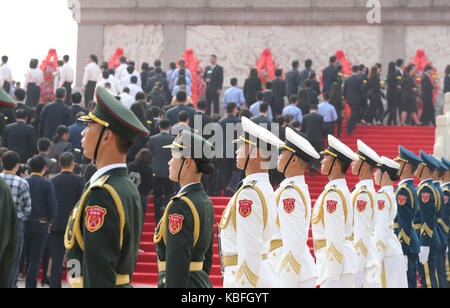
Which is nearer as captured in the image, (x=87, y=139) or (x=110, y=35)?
(x=87, y=139)

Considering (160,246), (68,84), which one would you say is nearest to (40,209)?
(160,246)

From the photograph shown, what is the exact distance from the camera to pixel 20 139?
12.8 metres

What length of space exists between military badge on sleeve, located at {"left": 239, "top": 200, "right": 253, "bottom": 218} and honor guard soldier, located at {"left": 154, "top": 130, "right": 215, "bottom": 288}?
524 mm

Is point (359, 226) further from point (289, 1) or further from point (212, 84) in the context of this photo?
point (289, 1)

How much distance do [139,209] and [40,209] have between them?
5.93m

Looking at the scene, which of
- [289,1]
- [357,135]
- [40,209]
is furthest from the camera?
[289,1]

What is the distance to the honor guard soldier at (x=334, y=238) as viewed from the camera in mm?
7832

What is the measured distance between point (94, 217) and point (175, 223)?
3.58 feet

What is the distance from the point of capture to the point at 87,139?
4.36 metres

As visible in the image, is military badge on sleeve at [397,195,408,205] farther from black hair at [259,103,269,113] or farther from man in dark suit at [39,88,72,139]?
man in dark suit at [39,88,72,139]

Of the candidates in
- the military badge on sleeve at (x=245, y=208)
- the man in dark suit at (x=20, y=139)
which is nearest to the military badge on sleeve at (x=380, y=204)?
the military badge on sleeve at (x=245, y=208)

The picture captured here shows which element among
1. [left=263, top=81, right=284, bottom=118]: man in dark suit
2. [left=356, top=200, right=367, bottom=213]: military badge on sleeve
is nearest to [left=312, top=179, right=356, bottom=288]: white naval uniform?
[left=356, top=200, right=367, bottom=213]: military badge on sleeve

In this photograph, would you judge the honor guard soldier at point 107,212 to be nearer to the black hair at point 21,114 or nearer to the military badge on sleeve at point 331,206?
the military badge on sleeve at point 331,206

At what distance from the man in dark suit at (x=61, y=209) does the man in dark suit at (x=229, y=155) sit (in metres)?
3.84
